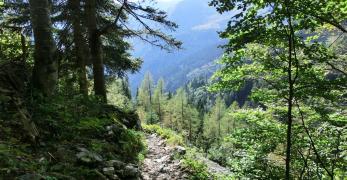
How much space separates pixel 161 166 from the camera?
9781mm

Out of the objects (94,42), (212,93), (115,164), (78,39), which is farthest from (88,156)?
(78,39)

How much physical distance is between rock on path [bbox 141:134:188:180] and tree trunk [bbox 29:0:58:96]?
3019mm

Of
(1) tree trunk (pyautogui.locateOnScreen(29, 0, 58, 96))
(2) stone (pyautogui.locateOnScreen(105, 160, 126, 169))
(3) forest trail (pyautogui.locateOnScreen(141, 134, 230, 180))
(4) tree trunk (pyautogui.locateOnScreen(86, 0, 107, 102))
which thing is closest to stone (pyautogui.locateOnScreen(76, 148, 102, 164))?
(2) stone (pyautogui.locateOnScreen(105, 160, 126, 169))

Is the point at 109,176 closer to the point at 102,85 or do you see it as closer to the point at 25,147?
the point at 25,147

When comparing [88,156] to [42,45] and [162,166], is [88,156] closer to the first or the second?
[42,45]

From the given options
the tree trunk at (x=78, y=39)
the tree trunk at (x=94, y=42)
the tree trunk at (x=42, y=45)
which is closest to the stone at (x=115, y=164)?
the tree trunk at (x=42, y=45)

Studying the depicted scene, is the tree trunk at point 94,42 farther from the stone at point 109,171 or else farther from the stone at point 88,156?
the stone at point 109,171

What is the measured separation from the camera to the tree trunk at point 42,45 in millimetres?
7160

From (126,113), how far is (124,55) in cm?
599

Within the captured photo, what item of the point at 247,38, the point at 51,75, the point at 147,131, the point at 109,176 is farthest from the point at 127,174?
the point at 147,131

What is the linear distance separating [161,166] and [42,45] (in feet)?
14.8

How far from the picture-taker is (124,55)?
1789 centimetres

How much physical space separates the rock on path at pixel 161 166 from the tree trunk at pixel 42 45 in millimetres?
3019

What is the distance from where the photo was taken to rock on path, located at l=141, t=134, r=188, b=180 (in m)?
9.03
